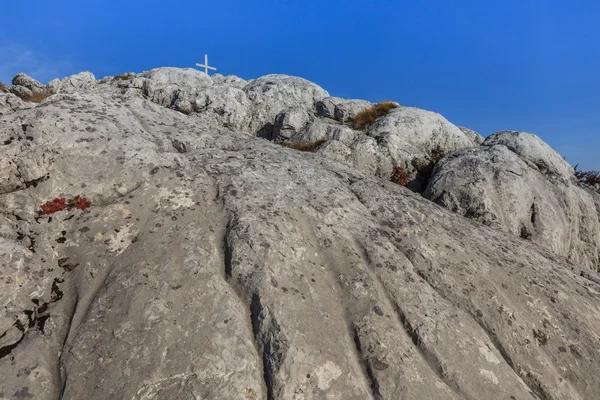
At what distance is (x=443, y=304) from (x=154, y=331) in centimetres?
760

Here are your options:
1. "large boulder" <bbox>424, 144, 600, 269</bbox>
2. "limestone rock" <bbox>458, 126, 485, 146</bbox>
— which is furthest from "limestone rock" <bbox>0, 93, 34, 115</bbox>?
"limestone rock" <bbox>458, 126, 485, 146</bbox>

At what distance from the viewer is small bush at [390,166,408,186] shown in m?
25.1

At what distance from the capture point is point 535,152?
2420 cm

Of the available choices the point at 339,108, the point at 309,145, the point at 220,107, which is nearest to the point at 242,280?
the point at 309,145

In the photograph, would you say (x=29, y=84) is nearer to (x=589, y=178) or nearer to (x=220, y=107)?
(x=220, y=107)

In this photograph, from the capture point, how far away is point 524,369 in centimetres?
945

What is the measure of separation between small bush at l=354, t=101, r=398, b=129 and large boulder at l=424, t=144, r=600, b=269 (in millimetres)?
9657

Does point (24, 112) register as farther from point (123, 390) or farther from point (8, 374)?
point (123, 390)

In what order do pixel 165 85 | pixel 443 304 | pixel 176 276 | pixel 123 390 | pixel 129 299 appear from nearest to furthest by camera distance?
1. pixel 123 390
2. pixel 129 299
3. pixel 176 276
4. pixel 443 304
5. pixel 165 85

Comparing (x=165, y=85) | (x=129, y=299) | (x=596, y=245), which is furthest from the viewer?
(x=165, y=85)

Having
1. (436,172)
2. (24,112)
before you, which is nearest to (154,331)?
(24,112)

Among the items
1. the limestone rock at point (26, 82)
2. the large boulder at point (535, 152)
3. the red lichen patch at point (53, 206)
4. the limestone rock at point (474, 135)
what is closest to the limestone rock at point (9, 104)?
the red lichen patch at point (53, 206)

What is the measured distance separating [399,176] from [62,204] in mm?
20188

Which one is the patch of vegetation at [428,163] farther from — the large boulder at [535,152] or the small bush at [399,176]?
the large boulder at [535,152]
